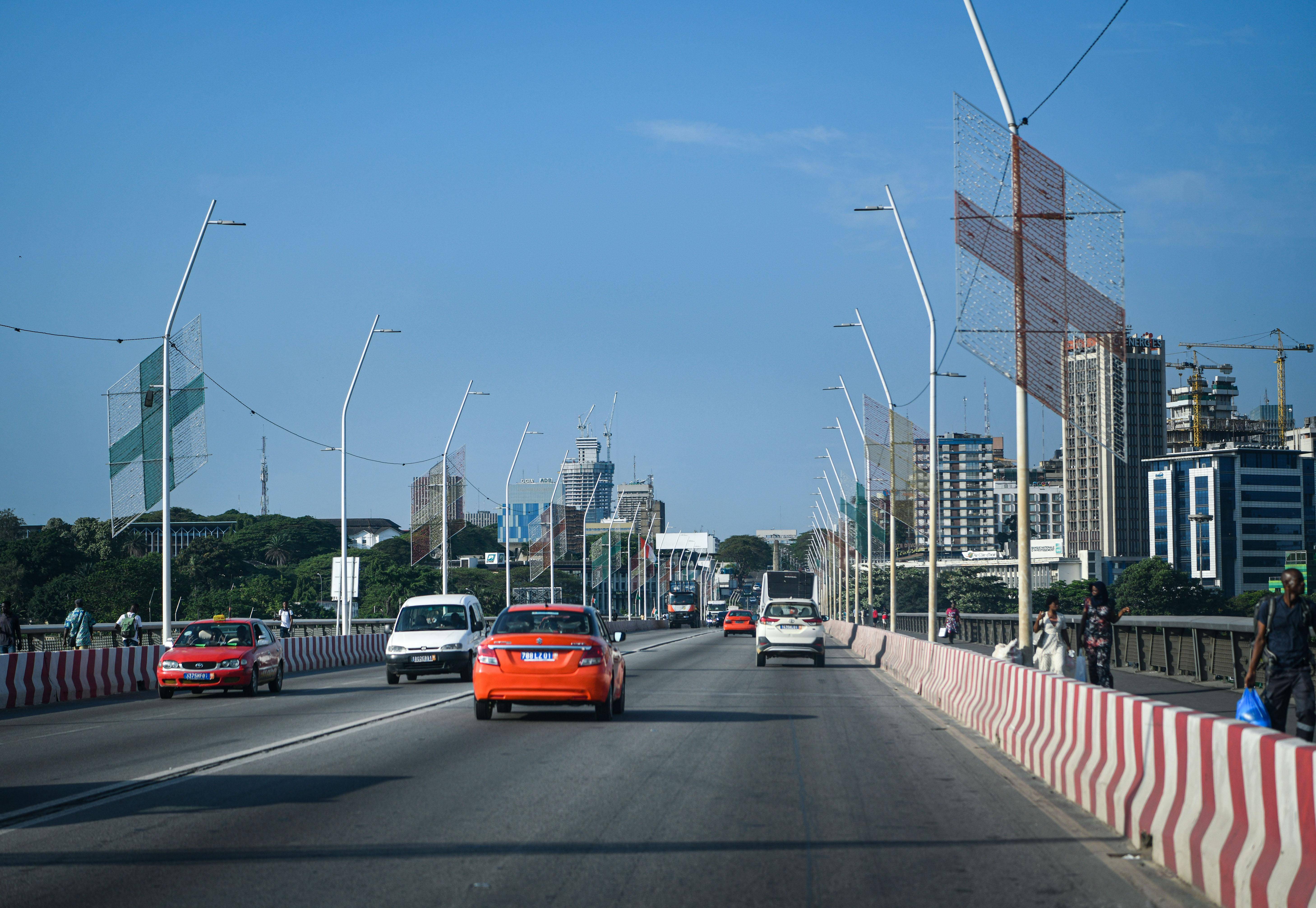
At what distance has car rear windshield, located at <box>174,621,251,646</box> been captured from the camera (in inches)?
933

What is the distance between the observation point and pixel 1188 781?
24.8 ft

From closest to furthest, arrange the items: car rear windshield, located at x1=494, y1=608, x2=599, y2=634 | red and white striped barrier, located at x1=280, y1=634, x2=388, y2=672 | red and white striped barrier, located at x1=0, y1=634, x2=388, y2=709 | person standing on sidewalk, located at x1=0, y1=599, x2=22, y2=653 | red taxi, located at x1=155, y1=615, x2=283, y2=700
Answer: car rear windshield, located at x1=494, y1=608, x2=599, y2=634, red and white striped barrier, located at x1=0, y1=634, x2=388, y2=709, red taxi, located at x1=155, y1=615, x2=283, y2=700, person standing on sidewalk, located at x1=0, y1=599, x2=22, y2=653, red and white striped barrier, located at x1=280, y1=634, x2=388, y2=672

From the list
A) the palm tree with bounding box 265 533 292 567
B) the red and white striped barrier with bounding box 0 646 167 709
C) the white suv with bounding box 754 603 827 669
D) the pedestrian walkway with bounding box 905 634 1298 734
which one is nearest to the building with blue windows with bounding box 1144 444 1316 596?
the palm tree with bounding box 265 533 292 567

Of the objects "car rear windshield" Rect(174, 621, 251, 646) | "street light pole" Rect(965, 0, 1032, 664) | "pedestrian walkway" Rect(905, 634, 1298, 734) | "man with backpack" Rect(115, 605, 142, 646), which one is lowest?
"pedestrian walkway" Rect(905, 634, 1298, 734)

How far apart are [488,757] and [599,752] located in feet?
3.85

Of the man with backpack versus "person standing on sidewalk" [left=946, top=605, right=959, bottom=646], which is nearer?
the man with backpack

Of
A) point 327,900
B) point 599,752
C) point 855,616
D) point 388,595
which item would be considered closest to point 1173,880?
point 327,900

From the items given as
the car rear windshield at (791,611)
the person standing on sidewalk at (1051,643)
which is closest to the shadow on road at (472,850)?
the person standing on sidewalk at (1051,643)

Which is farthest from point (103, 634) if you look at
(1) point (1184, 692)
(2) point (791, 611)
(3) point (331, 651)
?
(1) point (1184, 692)

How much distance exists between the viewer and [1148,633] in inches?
1112

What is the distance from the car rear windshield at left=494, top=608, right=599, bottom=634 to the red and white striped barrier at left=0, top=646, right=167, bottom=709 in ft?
31.9

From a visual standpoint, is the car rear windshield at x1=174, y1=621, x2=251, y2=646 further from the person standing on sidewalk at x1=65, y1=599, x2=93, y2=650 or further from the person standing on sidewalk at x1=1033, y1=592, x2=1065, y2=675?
the person standing on sidewalk at x1=1033, y1=592, x2=1065, y2=675

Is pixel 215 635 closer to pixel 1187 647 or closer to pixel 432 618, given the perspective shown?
pixel 432 618

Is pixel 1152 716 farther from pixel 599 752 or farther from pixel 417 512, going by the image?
pixel 417 512
